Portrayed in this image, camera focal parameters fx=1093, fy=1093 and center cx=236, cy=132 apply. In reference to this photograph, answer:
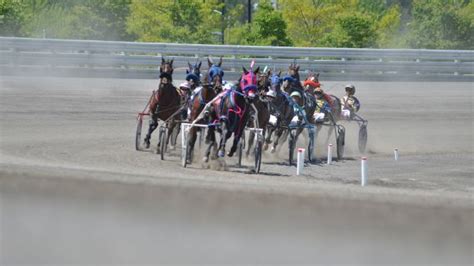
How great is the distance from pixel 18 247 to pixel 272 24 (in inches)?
1848

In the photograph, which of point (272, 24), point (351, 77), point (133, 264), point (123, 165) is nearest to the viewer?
point (133, 264)

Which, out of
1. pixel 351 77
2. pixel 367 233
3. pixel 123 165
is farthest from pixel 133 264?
pixel 351 77

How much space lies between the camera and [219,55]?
40.7 metres

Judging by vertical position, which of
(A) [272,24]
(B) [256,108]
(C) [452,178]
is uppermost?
(A) [272,24]

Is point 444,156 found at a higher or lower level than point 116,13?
lower

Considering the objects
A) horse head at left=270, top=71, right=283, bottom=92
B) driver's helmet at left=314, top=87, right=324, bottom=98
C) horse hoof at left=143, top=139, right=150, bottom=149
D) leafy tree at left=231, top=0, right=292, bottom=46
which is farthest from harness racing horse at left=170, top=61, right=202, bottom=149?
leafy tree at left=231, top=0, right=292, bottom=46

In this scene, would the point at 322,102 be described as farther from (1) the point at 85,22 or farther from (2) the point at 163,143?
(1) the point at 85,22

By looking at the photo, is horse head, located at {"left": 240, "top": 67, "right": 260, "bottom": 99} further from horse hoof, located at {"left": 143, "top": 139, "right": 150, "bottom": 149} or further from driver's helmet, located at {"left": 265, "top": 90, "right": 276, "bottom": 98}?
horse hoof, located at {"left": 143, "top": 139, "right": 150, "bottom": 149}

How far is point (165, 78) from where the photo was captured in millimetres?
23469

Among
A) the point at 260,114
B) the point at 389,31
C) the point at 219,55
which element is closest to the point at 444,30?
the point at 389,31

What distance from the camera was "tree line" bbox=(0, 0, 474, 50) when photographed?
55469mm

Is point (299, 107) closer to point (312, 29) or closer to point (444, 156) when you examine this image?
point (444, 156)

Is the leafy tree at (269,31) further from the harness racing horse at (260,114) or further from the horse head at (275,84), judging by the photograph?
the harness racing horse at (260,114)

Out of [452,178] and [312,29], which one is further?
[312,29]
